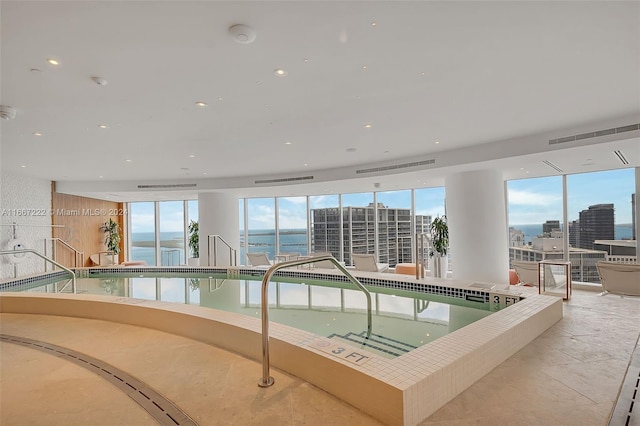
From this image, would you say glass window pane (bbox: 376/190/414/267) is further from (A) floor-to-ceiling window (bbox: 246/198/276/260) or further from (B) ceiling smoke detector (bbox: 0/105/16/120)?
(B) ceiling smoke detector (bbox: 0/105/16/120)

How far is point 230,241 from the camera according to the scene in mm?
9703

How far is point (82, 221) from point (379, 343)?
11.1 m

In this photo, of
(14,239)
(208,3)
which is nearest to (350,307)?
(208,3)

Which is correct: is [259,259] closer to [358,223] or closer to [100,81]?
[358,223]

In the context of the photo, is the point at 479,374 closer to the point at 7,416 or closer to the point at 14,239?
the point at 7,416

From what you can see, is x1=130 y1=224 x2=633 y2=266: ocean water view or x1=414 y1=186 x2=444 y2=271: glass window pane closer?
x1=414 y1=186 x2=444 y2=271: glass window pane

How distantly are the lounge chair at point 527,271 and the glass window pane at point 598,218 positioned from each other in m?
3.08

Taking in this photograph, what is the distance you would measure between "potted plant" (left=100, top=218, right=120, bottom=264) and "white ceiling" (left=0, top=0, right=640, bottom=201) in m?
5.79

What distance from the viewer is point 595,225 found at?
711 cm

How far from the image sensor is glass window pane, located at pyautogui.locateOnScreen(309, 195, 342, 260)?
36.8 feet

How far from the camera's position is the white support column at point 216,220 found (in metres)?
9.58

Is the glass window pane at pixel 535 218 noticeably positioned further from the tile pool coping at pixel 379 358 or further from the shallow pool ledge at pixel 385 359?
the shallow pool ledge at pixel 385 359

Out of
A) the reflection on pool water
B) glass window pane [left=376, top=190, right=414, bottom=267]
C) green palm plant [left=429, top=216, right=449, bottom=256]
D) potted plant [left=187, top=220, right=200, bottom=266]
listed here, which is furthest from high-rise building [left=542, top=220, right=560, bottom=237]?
potted plant [left=187, top=220, right=200, bottom=266]

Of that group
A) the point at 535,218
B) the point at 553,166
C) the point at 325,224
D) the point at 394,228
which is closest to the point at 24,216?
the point at 325,224
